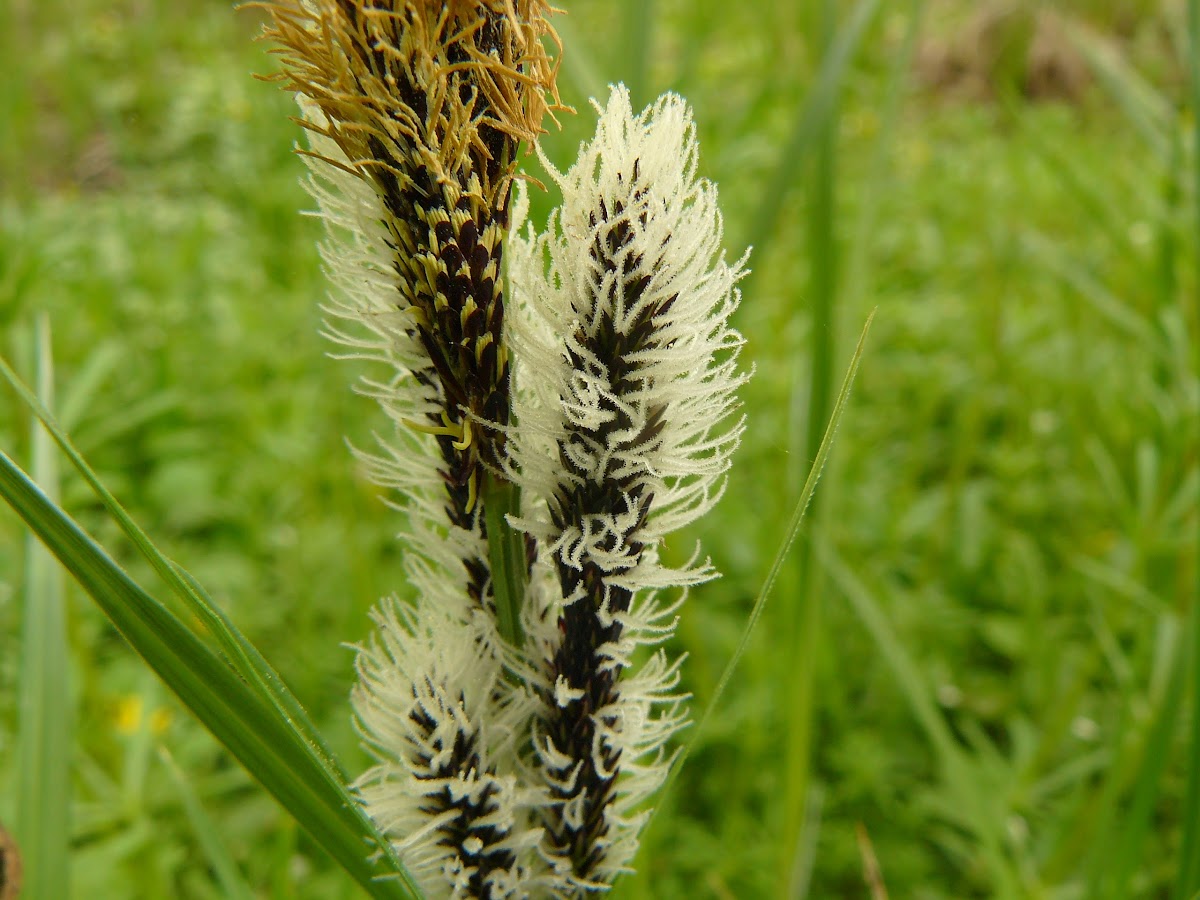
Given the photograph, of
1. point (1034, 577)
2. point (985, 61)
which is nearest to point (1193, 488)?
point (1034, 577)

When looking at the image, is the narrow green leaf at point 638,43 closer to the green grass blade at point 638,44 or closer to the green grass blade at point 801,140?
the green grass blade at point 638,44

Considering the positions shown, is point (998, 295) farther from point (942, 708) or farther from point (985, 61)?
point (985, 61)

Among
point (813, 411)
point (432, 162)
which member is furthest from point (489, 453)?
point (813, 411)

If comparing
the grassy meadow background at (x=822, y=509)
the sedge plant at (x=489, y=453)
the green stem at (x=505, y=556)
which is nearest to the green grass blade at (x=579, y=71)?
the grassy meadow background at (x=822, y=509)

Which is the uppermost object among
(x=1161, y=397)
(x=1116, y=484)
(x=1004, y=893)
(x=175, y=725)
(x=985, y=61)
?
(x=985, y=61)

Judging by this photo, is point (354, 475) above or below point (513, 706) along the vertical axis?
below

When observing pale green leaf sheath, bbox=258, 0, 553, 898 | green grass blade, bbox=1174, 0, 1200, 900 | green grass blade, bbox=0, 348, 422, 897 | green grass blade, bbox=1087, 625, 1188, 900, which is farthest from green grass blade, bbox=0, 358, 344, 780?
green grass blade, bbox=1087, 625, 1188, 900
